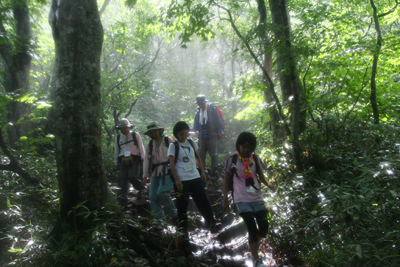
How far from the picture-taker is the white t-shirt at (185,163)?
13.5ft

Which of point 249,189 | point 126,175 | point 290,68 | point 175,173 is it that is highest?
point 290,68

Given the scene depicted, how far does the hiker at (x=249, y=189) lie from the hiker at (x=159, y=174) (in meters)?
1.21

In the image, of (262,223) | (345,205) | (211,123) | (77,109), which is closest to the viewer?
(345,205)

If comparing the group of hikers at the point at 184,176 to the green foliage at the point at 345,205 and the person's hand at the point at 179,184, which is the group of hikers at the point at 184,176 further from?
the green foliage at the point at 345,205

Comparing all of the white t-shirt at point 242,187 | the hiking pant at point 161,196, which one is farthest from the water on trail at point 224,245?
the white t-shirt at point 242,187

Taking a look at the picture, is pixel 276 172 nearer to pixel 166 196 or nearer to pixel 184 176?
pixel 184 176

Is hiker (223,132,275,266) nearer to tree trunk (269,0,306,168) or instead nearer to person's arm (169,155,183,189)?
person's arm (169,155,183,189)

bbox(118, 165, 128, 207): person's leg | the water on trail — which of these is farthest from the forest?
bbox(118, 165, 128, 207): person's leg

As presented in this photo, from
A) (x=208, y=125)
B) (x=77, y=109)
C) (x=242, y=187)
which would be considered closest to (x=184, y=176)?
(x=242, y=187)

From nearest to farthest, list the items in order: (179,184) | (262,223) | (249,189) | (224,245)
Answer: (262,223) → (249,189) → (179,184) → (224,245)

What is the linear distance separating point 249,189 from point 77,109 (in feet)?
8.70

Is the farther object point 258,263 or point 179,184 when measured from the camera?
point 179,184

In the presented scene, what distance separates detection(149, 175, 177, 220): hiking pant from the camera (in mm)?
4352

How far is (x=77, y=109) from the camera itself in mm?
3174
